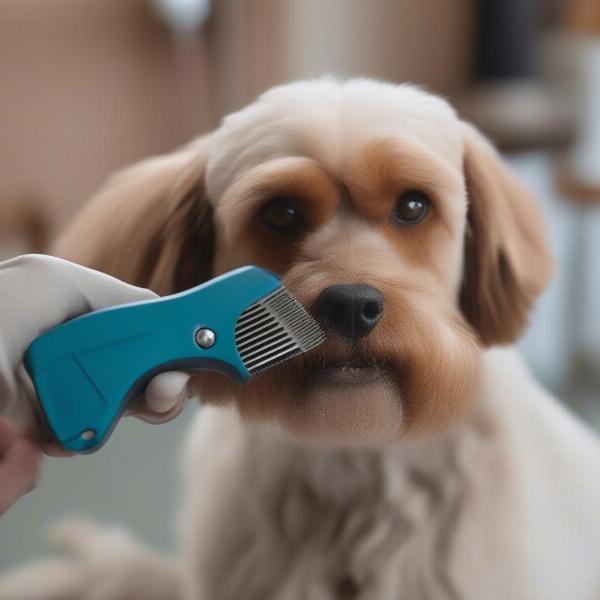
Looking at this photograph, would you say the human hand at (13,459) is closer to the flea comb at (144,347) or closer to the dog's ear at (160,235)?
the flea comb at (144,347)

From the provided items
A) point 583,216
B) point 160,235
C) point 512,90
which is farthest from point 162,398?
point 512,90

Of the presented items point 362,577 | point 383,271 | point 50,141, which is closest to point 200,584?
point 362,577

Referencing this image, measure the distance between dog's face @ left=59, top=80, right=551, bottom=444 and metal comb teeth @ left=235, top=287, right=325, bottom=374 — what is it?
47mm

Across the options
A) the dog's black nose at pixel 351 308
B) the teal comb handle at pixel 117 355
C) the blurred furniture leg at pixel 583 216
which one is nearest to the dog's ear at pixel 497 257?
the dog's black nose at pixel 351 308

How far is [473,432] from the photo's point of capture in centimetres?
84

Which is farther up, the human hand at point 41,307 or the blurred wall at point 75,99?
the human hand at point 41,307

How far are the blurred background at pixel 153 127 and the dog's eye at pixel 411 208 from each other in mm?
442

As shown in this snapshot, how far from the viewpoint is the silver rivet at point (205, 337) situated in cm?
51

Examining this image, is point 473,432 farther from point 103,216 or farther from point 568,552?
point 103,216

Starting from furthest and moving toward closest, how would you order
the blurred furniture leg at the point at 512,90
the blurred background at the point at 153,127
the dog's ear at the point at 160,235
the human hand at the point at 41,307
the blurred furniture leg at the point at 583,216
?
1. the blurred furniture leg at the point at 512,90
2. the blurred furniture leg at the point at 583,216
3. the blurred background at the point at 153,127
4. the dog's ear at the point at 160,235
5. the human hand at the point at 41,307

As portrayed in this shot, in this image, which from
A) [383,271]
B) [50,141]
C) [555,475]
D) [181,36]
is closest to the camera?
[383,271]

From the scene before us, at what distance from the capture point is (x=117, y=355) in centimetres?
49

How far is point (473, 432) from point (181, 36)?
4.82 feet

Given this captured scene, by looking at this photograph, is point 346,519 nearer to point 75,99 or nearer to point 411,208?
point 411,208
